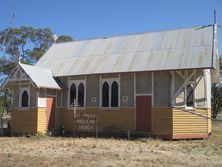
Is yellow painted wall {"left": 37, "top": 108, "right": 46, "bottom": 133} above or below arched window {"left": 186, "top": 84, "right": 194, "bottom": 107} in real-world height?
below

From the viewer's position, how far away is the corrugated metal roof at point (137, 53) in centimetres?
2442

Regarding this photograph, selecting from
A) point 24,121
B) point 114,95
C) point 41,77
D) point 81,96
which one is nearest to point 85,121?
point 81,96

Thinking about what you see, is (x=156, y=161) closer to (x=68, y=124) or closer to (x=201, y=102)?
(x=201, y=102)

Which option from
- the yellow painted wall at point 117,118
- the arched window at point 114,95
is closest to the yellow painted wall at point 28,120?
the yellow painted wall at point 117,118

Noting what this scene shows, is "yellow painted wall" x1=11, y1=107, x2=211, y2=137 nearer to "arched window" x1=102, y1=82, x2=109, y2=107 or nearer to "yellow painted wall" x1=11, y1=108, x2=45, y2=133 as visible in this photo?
"yellow painted wall" x1=11, y1=108, x2=45, y2=133

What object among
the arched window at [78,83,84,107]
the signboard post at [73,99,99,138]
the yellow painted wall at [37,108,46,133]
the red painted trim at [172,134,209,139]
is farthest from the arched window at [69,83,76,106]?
the red painted trim at [172,134,209,139]

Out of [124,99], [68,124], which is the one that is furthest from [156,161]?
[68,124]

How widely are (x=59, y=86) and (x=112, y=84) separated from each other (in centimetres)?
402

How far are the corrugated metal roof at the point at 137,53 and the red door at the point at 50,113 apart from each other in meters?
2.22

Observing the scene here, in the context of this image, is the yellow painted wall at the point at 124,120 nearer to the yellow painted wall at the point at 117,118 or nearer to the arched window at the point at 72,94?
the yellow painted wall at the point at 117,118

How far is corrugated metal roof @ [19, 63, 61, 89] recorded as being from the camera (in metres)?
26.1

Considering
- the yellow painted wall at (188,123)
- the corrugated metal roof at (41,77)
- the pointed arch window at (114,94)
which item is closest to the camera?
the yellow painted wall at (188,123)

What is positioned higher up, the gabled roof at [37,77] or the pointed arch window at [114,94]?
the gabled roof at [37,77]

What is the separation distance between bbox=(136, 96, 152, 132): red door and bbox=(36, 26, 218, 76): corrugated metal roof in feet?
6.63
